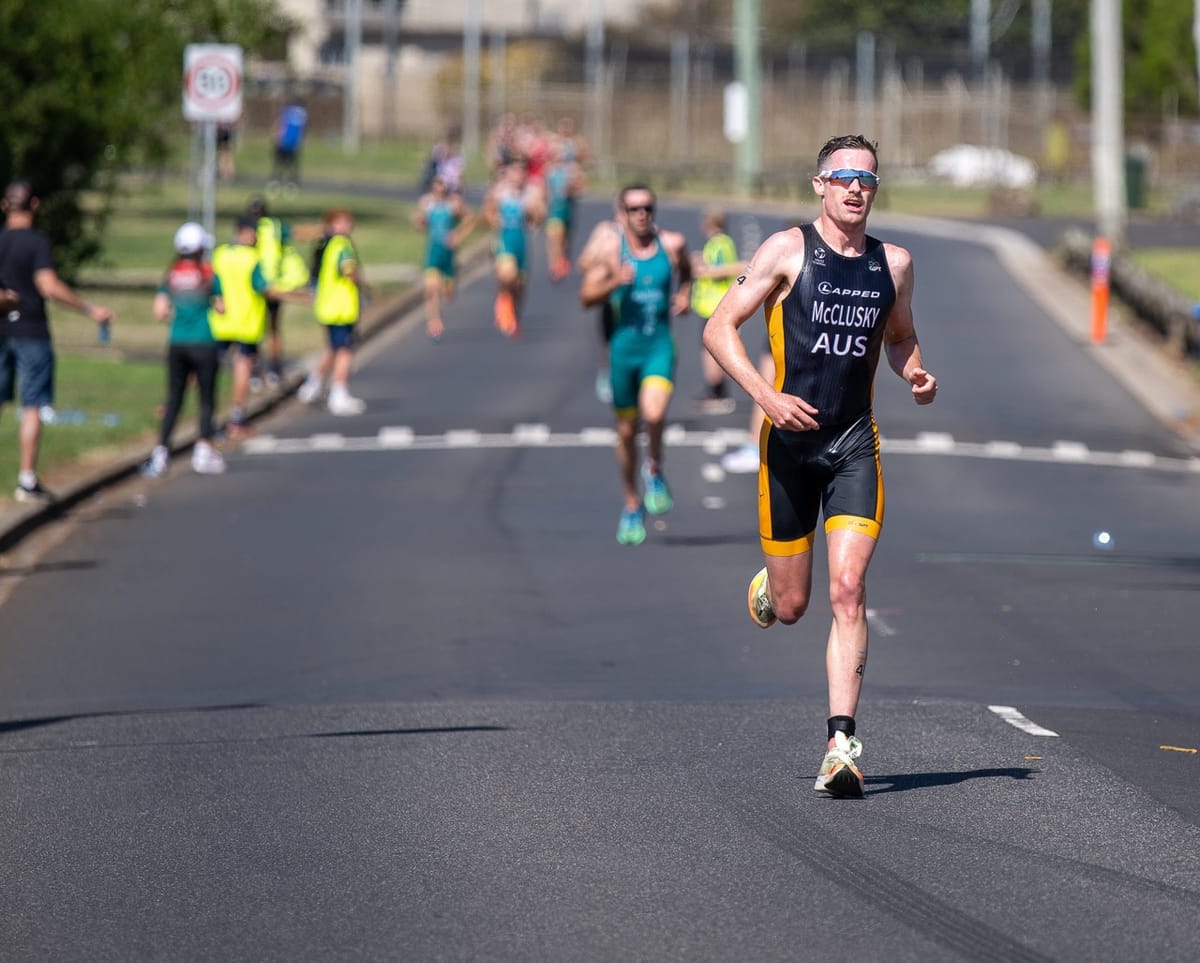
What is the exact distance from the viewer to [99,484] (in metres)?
18.3

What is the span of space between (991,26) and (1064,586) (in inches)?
3499

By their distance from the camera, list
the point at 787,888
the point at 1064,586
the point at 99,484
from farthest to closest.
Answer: the point at 99,484 → the point at 1064,586 → the point at 787,888

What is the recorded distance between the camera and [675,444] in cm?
2153

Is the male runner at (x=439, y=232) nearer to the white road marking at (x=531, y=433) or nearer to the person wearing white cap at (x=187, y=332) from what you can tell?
the white road marking at (x=531, y=433)

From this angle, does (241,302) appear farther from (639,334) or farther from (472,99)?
(472,99)

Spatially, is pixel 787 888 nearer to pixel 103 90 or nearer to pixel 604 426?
pixel 604 426

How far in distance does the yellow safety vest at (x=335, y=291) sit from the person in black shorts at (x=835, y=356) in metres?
15.2

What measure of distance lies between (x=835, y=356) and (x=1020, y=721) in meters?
2.09

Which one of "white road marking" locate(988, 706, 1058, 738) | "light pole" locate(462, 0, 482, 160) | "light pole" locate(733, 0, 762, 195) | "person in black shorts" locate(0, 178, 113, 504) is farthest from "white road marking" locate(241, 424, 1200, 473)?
"light pole" locate(462, 0, 482, 160)

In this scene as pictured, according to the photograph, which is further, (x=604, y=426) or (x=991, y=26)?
(x=991, y=26)

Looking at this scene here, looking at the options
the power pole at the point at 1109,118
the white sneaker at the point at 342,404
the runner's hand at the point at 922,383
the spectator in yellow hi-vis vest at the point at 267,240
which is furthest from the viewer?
the power pole at the point at 1109,118

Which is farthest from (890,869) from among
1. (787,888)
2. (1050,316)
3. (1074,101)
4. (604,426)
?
(1074,101)

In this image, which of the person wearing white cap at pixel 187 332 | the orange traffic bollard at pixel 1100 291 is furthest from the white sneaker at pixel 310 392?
the orange traffic bollard at pixel 1100 291

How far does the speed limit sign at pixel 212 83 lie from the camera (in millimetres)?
25250
